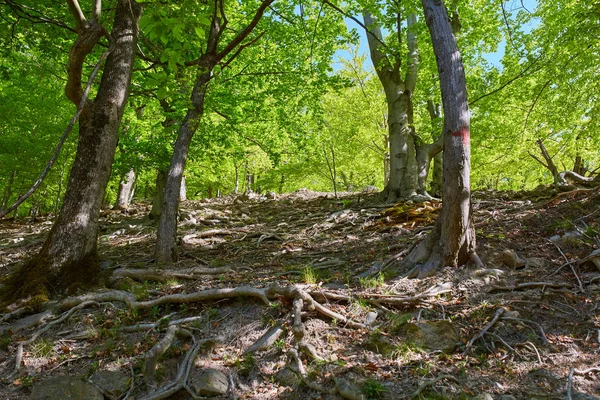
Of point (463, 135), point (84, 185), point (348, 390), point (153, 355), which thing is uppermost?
point (463, 135)

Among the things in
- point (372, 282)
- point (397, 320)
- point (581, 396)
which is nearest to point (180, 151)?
point (372, 282)

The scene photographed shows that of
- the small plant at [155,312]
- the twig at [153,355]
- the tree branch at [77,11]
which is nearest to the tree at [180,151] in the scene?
the tree branch at [77,11]

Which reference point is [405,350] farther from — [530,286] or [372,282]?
[530,286]

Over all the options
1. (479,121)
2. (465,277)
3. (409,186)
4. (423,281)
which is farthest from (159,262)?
(479,121)

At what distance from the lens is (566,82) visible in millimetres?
8641

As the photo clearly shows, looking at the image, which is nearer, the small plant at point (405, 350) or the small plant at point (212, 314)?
the small plant at point (405, 350)

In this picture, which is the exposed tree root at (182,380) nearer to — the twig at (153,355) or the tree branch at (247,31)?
the twig at (153,355)

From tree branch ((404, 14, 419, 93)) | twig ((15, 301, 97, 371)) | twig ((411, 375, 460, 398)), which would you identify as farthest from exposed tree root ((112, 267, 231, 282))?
tree branch ((404, 14, 419, 93))

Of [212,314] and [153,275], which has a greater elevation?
[153,275]

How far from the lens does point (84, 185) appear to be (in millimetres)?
4934

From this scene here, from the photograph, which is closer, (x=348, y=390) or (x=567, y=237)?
(x=348, y=390)

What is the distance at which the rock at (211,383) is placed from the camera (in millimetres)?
3107

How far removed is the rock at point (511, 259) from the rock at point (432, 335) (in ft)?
5.62

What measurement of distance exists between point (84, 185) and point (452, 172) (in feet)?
16.5
